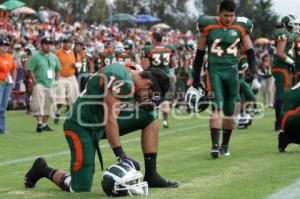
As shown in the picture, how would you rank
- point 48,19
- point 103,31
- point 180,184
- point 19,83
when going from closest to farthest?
point 180,184
point 19,83
point 48,19
point 103,31

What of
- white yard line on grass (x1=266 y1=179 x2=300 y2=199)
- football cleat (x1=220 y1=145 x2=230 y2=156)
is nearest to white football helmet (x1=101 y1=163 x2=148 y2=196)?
white yard line on grass (x1=266 y1=179 x2=300 y2=199)

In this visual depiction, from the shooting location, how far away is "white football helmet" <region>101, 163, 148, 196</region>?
635 cm

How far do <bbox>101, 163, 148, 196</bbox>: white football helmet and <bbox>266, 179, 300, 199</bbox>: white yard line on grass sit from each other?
1070 millimetres

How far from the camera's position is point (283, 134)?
31.8ft

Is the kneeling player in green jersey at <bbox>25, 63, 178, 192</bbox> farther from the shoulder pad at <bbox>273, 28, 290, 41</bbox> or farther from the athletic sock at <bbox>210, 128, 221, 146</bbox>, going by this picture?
the shoulder pad at <bbox>273, 28, 290, 41</bbox>

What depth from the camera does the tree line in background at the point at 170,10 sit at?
65125 millimetres

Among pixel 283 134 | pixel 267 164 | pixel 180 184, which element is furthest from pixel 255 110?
pixel 180 184

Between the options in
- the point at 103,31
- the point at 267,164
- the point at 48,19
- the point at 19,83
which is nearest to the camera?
the point at 267,164

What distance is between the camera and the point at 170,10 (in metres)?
78.8

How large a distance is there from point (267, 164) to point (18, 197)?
10.2ft

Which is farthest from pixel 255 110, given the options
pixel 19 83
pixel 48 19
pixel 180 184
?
pixel 48 19

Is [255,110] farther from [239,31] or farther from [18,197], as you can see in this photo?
[18,197]

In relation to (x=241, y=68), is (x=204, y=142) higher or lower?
lower

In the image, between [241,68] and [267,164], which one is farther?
[241,68]
